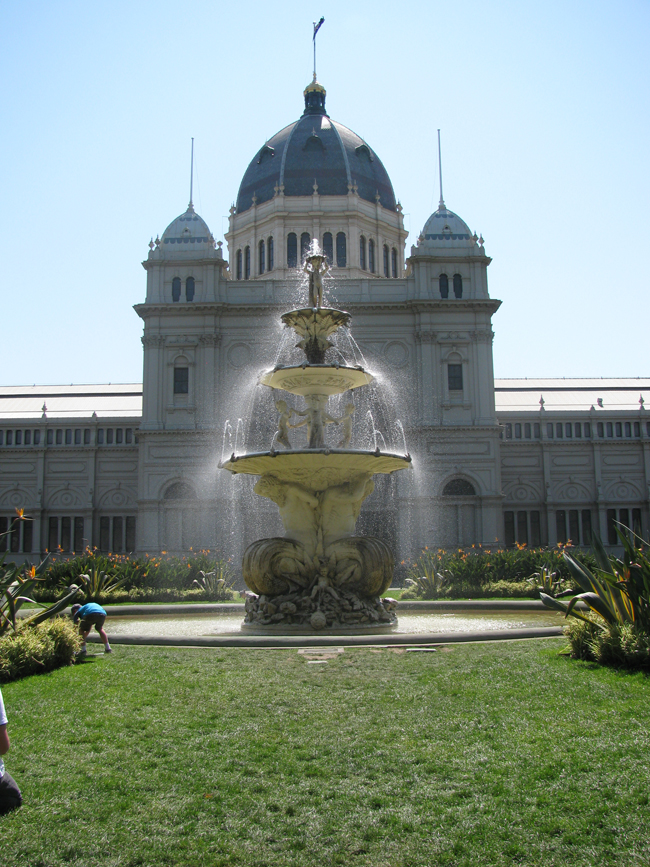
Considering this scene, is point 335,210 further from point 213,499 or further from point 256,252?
point 213,499

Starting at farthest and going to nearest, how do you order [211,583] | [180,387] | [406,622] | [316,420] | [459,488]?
[180,387] < [459,488] < [211,583] < [406,622] < [316,420]

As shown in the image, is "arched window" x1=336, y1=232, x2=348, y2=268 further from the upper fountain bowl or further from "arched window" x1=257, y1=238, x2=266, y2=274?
the upper fountain bowl

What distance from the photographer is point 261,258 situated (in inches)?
2291

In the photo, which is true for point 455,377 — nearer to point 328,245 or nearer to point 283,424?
point 328,245

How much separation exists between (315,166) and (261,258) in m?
7.72

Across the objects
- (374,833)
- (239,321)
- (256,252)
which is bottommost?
(374,833)

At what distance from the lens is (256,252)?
191ft

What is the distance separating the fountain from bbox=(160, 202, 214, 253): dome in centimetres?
3557

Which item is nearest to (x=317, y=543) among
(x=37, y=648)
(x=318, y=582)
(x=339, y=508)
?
(x=339, y=508)

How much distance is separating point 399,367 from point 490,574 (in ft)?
76.9

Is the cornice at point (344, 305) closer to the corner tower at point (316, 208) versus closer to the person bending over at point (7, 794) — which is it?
the corner tower at point (316, 208)

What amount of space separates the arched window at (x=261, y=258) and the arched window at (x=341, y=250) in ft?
17.4

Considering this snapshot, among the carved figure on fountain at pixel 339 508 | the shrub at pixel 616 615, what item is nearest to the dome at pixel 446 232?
the carved figure on fountain at pixel 339 508

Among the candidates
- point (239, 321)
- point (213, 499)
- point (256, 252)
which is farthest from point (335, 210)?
point (213, 499)
